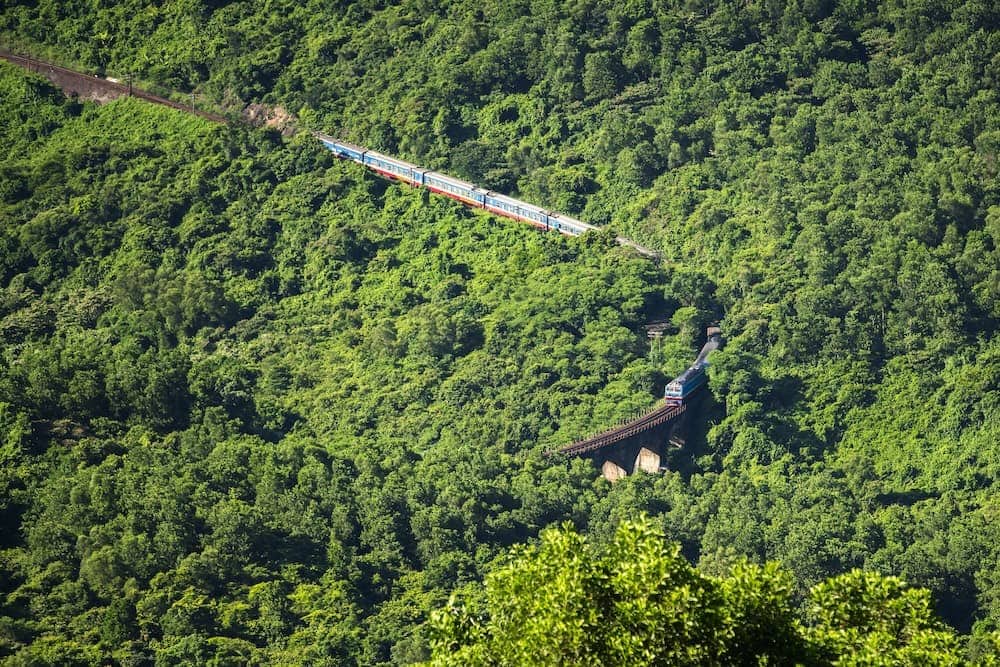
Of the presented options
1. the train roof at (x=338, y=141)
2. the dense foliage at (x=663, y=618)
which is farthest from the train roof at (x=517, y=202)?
the dense foliage at (x=663, y=618)

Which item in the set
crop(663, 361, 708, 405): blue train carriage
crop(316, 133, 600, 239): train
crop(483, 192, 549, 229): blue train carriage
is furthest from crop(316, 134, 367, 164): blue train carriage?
crop(663, 361, 708, 405): blue train carriage

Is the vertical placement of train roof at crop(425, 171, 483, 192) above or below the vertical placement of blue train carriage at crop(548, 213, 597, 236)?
above

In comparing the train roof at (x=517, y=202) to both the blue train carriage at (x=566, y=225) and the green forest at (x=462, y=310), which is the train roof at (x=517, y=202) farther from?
the green forest at (x=462, y=310)

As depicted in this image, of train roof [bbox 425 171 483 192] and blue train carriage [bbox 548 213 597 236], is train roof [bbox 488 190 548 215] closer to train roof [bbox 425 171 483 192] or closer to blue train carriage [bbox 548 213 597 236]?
blue train carriage [bbox 548 213 597 236]

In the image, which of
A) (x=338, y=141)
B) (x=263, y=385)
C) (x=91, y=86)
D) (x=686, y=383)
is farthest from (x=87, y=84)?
(x=686, y=383)

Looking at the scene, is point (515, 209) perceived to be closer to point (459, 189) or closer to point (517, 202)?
point (517, 202)

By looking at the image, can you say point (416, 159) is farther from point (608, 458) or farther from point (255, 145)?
point (608, 458)

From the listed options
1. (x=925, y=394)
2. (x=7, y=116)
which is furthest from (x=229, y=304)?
(x=925, y=394)
